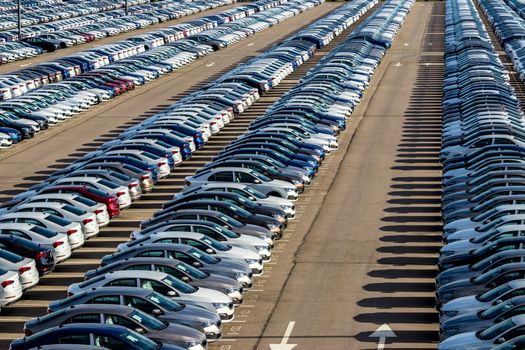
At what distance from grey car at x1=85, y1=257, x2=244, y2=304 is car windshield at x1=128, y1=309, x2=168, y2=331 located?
11.5 feet

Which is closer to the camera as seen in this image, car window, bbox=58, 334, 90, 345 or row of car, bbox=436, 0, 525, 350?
car window, bbox=58, 334, 90, 345

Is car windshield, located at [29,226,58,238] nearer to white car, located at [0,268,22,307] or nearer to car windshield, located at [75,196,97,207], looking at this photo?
car windshield, located at [75,196,97,207]

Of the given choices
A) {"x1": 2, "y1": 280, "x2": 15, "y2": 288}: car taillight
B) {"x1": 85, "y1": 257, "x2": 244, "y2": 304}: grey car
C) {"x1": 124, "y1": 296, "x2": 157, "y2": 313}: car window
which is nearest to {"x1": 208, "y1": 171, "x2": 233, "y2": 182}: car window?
{"x1": 85, "y1": 257, "x2": 244, "y2": 304}: grey car

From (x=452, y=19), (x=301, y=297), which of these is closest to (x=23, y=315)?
(x=301, y=297)

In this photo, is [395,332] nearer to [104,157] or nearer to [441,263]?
[441,263]

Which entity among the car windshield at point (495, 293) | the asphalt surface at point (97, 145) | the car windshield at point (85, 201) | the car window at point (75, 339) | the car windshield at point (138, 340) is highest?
the car windshield at point (495, 293)

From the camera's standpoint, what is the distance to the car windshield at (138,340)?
74.8 feet

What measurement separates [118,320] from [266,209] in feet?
39.8

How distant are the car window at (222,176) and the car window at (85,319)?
15.1m

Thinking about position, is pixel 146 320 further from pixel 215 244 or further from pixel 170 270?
pixel 215 244

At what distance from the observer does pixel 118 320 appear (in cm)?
2425

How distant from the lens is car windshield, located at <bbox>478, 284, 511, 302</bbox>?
2560 cm

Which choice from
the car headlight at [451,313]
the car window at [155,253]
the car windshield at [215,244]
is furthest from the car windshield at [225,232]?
the car headlight at [451,313]

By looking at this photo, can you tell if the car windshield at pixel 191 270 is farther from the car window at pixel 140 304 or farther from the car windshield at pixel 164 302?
the car window at pixel 140 304
